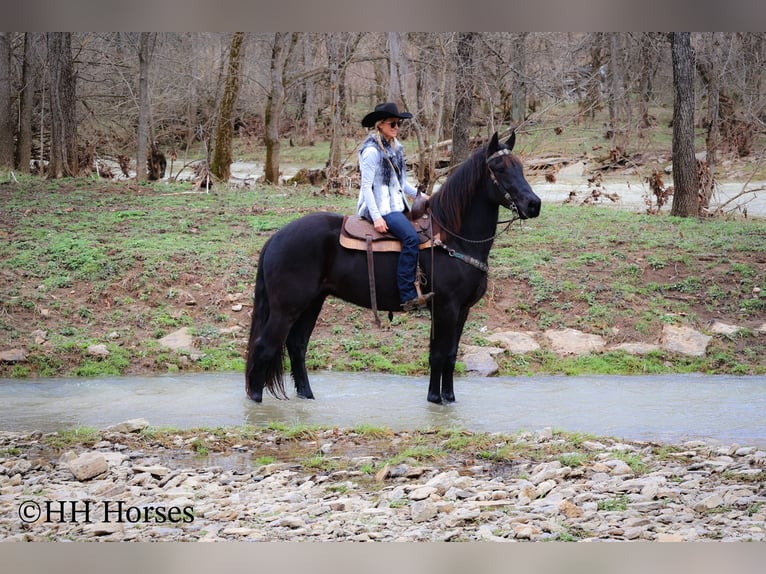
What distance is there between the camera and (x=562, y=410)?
6.44 meters

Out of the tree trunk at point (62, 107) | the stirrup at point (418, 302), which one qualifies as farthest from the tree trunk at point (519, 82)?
the tree trunk at point (62, 107)

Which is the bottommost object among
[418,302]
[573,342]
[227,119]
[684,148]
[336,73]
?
[573,342]

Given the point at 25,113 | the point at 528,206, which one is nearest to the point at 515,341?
the point at 528,206

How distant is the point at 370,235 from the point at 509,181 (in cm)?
108

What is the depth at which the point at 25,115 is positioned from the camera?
624 inches

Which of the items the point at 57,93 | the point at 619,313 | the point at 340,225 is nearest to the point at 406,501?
the point at 340,225

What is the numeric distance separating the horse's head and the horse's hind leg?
65.1 inches

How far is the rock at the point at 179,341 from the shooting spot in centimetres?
809

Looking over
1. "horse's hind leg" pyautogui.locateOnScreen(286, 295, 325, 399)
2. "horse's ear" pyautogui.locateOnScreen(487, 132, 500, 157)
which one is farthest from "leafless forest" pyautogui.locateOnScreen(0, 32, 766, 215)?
"horse's hind leg" pyautogui.locateOnScreen(286, 295, 325, 399)

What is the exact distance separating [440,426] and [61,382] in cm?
344

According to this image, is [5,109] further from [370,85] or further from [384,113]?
[384,113]

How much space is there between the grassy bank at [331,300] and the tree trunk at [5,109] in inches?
169

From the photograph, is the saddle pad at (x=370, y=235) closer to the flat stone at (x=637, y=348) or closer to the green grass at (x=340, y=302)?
the green grass at (x=340, y=302)

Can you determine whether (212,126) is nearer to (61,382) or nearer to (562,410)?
(61,382)
